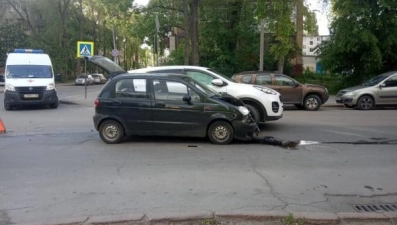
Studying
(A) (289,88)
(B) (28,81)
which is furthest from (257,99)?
(B) (28,81)

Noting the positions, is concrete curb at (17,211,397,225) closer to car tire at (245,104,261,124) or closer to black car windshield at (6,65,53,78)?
car tire at (245,104,261,124)

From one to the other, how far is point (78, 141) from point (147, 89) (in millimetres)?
2208

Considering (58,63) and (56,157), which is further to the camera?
(58,63)

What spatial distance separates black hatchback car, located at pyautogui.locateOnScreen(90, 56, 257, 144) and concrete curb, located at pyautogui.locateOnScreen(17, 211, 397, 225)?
13.8 feet

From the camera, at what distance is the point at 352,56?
20.9 meters

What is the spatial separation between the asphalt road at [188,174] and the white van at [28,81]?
6920 mm

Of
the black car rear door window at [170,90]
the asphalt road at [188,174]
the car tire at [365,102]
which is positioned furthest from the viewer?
the car tire at [365,102]

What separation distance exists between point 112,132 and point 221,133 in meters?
2.52

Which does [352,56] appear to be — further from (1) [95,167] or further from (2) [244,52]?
(1) [95,167]

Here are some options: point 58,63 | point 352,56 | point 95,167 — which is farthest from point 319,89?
point 58,63

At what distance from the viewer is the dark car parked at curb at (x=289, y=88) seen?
49.5ft

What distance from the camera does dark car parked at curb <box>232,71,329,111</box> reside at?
15078 millimetres

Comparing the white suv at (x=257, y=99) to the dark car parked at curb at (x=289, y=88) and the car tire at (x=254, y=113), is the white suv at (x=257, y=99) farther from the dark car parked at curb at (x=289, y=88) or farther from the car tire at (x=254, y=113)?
the dark car parked at curb at (x=289, y=88)

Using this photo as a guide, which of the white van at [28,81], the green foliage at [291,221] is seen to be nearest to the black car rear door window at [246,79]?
the white van at [28,81]
